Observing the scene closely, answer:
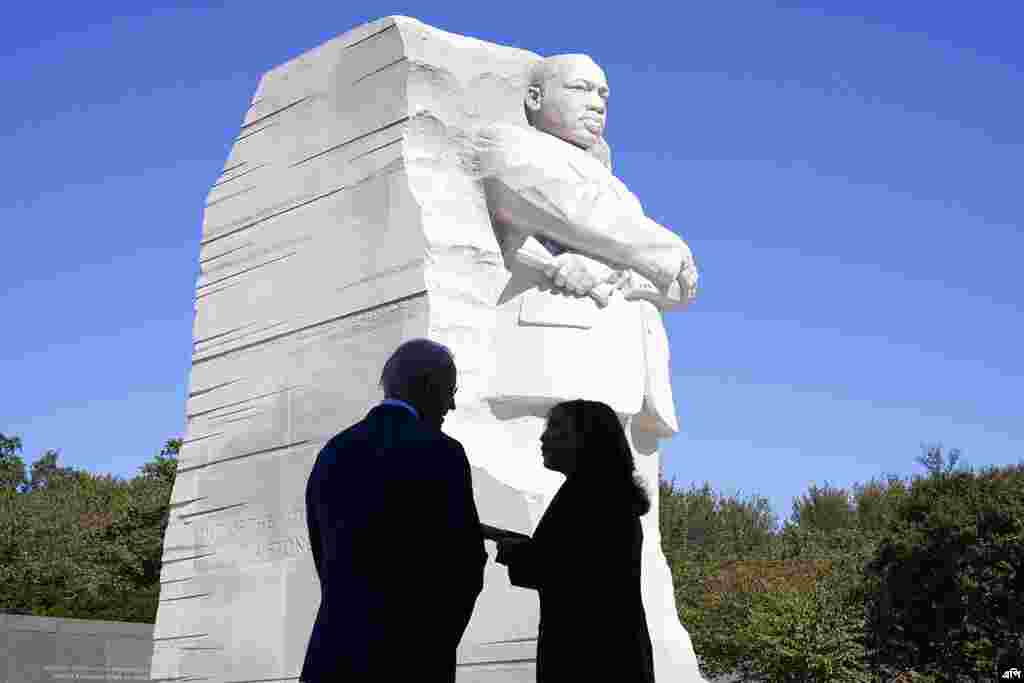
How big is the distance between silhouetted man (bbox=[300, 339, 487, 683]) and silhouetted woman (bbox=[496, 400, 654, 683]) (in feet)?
2.08

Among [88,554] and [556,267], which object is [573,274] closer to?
[556,267]

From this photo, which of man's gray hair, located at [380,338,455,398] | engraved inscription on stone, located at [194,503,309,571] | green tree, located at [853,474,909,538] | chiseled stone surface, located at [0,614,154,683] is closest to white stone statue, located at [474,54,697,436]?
engraved inscription on stone, located at [194,503,309,571]

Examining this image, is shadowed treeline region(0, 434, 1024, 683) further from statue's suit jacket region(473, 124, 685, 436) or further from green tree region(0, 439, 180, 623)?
statue's suit jacket region(473, 124, 685, 436)

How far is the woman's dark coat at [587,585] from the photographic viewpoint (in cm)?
389

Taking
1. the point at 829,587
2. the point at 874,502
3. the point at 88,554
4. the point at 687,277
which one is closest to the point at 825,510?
the point at 874,502

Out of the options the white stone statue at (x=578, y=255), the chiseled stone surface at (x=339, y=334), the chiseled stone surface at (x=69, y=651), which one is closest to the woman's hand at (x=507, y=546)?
the chiseled stone surface at (x=339, y=334)

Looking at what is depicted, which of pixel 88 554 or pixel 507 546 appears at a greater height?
pixel 88 554

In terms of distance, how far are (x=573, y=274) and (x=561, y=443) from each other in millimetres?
2210

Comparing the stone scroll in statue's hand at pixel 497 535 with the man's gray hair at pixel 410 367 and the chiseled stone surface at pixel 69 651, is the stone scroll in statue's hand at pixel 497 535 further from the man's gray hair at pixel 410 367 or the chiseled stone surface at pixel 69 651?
the chiseled stone surface at pixel 69 651

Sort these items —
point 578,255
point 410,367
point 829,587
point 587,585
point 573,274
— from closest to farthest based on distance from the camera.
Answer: point 410,367 → point 587,585 → point 573,274 → point 578,255 → point 829,587

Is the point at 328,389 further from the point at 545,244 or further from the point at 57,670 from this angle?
the point at 57,670

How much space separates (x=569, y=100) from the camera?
21.9ft

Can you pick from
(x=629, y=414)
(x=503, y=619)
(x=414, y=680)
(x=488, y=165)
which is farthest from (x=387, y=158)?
(x=414, y=680)

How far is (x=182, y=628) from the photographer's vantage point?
670cm
